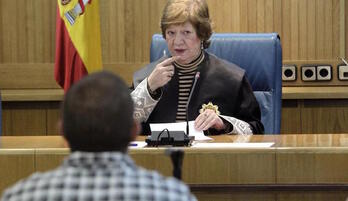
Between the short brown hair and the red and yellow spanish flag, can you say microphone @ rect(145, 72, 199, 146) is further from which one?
the red and yellow spanish flag

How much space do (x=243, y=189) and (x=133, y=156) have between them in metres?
0.39

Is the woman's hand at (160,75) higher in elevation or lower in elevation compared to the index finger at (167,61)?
lower

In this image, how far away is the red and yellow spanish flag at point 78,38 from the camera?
5234 millimetres

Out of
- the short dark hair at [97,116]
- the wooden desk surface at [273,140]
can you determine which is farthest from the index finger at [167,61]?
the short dark hair at [97,116]

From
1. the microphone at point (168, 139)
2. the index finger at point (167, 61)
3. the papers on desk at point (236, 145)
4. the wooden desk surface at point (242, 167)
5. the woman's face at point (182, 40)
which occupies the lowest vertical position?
the wooden desk surface at point (242, 167)

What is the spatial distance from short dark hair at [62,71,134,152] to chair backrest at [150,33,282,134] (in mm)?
2562

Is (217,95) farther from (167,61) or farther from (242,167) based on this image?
(242,167)

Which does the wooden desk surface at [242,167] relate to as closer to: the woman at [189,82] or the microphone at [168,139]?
the microphone at [168,139]

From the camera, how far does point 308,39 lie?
5570mm

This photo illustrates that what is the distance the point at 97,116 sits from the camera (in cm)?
141

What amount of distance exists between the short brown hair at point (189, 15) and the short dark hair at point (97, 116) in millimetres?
2353

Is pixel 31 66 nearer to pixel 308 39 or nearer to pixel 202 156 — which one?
pixel 308 39

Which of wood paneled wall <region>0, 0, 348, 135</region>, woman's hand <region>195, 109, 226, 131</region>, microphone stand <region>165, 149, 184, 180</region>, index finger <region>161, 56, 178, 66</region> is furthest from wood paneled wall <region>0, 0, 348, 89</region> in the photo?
microphone stand <region>165, 149, 184, 180</region>

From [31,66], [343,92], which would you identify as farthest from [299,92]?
[31,66]
